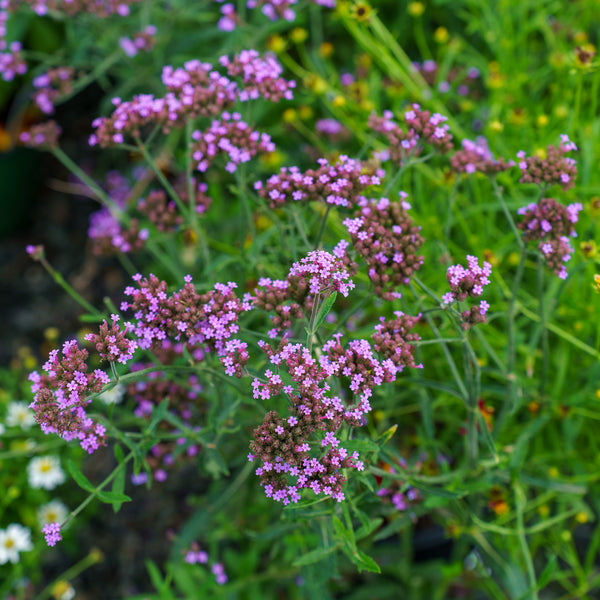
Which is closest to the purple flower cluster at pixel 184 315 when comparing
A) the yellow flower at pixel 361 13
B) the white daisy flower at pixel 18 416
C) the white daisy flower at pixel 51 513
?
the yellow flower at pixel 361 13

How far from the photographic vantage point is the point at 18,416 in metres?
2.70

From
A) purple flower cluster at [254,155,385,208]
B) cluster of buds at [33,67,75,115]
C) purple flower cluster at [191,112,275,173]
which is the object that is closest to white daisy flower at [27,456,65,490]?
cluster of buds at [33,67,75,115]

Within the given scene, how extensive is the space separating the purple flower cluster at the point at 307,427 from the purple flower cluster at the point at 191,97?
32.5 inches

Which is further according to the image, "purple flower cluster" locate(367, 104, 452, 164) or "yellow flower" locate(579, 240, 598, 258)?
"yellow flower" locate(579, 240, 598, 258)

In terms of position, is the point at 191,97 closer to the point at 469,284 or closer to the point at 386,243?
the point at 386,243

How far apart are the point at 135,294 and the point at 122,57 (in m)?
1.69

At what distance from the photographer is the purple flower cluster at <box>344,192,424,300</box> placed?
5.24ft

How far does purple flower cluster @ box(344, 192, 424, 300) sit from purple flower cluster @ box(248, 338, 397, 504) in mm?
283

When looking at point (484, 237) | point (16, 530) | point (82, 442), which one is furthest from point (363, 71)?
point (16, 530)

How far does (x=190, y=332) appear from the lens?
1.47 metres

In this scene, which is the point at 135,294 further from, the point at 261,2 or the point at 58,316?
the point at 58,316

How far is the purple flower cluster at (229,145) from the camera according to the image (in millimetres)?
1785

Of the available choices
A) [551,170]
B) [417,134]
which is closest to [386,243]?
[417,134]

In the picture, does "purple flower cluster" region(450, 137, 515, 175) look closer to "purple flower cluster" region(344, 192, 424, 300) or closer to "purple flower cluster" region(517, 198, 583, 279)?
"purple flower cluster" region(517, 198, 583, 279)
